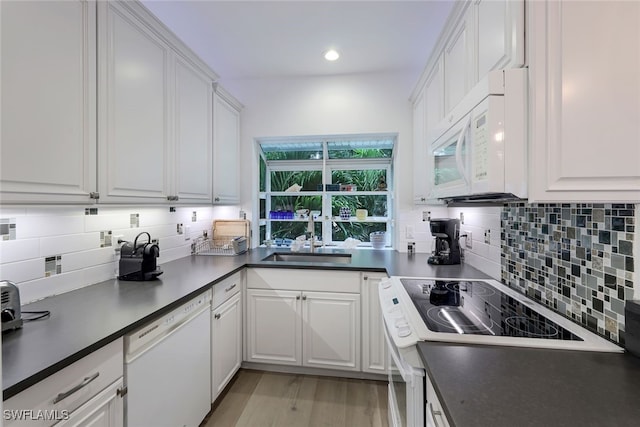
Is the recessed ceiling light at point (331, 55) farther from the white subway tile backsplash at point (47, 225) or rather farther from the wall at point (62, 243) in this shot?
the white subway tile backsplash at point (47, 225)

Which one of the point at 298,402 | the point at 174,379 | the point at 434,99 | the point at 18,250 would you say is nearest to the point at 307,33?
the point at 434,99

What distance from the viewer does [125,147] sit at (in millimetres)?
1541

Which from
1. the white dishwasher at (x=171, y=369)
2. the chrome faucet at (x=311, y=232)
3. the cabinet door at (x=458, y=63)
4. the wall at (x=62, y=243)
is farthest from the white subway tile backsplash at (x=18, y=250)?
the cabinet door at (x=458, y=63)

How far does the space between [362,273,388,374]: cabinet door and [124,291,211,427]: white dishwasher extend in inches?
43.5

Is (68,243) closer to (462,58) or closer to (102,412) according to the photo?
(102,412)

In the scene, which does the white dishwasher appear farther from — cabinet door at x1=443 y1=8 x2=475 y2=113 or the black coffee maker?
cabinet door at x1=443 y1=8 x2=475 y2=113

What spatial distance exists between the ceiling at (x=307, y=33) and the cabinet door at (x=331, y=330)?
1.97 m

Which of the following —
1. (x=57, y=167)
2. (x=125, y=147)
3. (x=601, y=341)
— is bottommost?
(x=601, y=341)

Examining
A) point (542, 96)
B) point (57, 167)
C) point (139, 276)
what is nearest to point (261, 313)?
point (139, 276)

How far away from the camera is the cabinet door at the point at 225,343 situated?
1932mm

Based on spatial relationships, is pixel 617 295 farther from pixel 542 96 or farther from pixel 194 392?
pixel 194 392

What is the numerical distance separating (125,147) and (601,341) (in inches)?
84.8

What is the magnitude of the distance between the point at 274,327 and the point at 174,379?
3.17 ft

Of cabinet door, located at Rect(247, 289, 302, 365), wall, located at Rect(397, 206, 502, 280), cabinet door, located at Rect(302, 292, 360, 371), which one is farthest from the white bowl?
cabinet door, located at Rect(247, 289, 302, 365)
